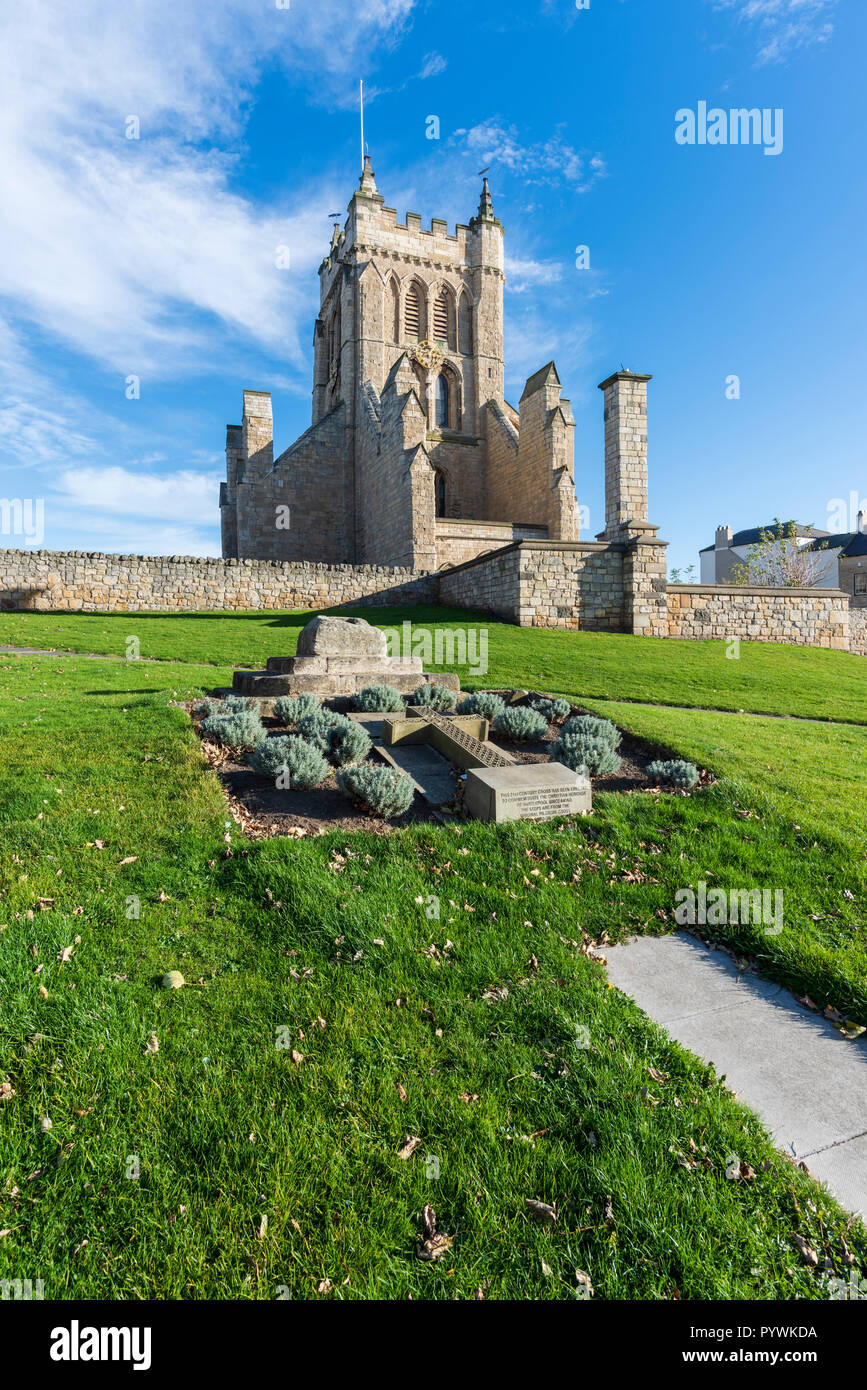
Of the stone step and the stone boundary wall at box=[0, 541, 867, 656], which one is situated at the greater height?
the stone boundary wall at box=[0, 541, 867, 656]

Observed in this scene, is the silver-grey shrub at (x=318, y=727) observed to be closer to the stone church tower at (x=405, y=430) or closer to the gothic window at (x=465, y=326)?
the stone church tower at (x=405, y=430)

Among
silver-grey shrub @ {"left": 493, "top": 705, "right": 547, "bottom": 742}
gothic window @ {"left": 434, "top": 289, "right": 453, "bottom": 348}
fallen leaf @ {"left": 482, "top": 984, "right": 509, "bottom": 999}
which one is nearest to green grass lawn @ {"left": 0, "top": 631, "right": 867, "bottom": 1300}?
fallen leaf @ {"left": 482, "top": 984, "right": 509, "bottom": 999}

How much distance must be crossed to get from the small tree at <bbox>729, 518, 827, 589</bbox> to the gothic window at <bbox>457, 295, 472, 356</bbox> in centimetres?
2634

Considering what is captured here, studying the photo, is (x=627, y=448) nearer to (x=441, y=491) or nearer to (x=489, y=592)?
(x=489, y=592)

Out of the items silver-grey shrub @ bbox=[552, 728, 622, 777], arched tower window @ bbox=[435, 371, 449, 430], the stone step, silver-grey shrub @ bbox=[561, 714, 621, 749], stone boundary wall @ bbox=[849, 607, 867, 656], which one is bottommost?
silver-grey shrub @ bbox=[552, 728, 622, 777]

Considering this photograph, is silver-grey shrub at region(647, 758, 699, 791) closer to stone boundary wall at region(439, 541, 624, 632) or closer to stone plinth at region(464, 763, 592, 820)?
stone plinth at region(464, 763, 592, 820)

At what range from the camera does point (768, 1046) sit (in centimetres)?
302

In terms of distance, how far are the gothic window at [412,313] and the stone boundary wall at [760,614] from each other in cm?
2551

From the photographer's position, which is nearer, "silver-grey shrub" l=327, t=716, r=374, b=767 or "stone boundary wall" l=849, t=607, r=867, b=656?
"silver-grey shrub" l=327, t=716, r=374, b=767

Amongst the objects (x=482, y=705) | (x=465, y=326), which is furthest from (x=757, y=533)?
(x=482, y=705)

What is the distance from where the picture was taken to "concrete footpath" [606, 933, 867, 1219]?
2.42m

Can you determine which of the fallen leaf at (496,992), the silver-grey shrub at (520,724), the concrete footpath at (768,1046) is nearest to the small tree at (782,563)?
the silver-grey shrub at (520,724)
